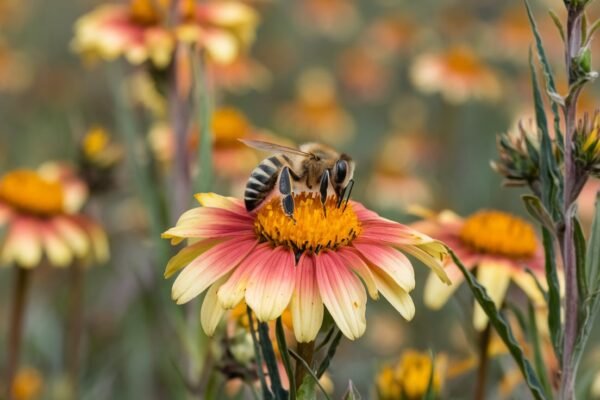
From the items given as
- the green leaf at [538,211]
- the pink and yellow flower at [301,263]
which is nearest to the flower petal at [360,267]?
the pink and yellow flower at [301,263]

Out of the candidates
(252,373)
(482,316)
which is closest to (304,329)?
(252,373)

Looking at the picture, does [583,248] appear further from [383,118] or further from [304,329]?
[383,118]

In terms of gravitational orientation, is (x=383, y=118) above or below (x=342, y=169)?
below

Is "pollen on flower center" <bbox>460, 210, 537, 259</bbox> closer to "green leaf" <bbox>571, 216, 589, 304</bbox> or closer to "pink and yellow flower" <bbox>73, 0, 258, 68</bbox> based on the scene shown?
"green leaf" <bbox>571, 216, 589, 304</bbox>

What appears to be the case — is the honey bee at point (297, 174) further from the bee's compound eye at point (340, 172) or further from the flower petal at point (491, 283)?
the flower petal at point (491, 283)

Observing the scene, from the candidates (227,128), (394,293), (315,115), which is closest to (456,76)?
(315,115)
